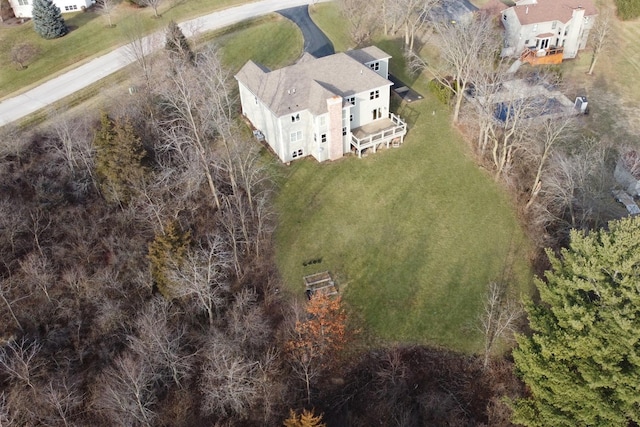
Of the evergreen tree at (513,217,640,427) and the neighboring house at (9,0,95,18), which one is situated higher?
the neighboring house at (9,0,95,18)

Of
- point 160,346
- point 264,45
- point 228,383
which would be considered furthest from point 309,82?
point 228,383

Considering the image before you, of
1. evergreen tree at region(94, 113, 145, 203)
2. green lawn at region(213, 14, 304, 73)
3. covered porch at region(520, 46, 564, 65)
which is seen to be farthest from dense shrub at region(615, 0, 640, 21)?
evergreen tree at region(94, 113, 145, 203)

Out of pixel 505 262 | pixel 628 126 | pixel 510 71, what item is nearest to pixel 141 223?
pixel 505 262

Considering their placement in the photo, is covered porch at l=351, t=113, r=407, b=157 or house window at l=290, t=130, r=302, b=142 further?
covered porch at l=351, t=113, r=407, b=157

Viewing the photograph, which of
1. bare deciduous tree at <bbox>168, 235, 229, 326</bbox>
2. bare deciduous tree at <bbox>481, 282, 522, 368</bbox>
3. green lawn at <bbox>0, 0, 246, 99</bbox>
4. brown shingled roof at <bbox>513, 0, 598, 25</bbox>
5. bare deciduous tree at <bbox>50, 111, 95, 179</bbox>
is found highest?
green lawn at <bbox>0, 0, 246, 99</bbox>

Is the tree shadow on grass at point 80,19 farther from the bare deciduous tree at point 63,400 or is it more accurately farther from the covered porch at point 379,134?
the bare deciduous tree at point 63,400

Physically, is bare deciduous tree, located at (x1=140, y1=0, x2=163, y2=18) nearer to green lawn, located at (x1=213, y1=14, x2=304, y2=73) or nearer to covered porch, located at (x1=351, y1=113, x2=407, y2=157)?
green lawn, located at (x1=213, y1=14, x2=304, y2=73)

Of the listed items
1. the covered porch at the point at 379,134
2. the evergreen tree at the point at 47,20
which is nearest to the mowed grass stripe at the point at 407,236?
the covered porch at the point at 379,134
